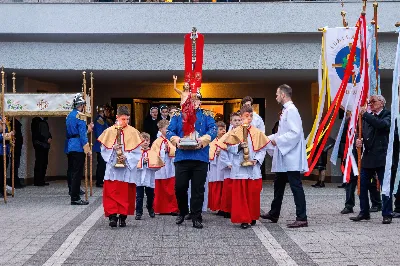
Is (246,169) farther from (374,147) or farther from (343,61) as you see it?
(343,61)

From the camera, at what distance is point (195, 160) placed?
1044cm

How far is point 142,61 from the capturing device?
58.8 feet

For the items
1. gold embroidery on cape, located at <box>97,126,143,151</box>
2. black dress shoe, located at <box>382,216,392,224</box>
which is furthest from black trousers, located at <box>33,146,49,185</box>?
black dress shoe, located at <box>382,216,392,224</box>

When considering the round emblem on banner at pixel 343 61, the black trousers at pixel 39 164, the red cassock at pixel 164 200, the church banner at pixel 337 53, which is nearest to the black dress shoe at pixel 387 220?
the church banner at pixel 337 53

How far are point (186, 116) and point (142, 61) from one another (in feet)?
25.5

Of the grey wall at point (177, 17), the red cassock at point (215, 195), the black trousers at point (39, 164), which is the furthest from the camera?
the black trousers at point (39, 164)

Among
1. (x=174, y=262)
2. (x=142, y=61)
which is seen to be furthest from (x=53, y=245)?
(x=142, y=61)

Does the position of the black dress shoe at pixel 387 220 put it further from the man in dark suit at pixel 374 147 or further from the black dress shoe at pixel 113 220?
the black dress shoe at pixel 113 220

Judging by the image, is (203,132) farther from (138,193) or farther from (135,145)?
(138,193)

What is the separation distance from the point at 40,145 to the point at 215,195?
27.0ft

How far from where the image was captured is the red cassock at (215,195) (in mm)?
12277

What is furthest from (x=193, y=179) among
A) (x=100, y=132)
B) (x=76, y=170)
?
(x=100, y=132)

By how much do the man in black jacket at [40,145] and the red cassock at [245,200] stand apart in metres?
9.89

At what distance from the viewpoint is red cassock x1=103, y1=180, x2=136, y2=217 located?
10273 mm
